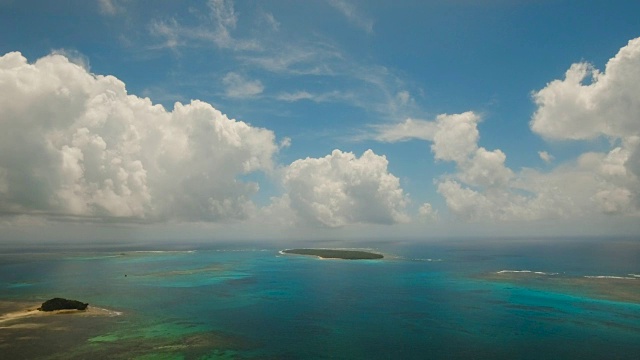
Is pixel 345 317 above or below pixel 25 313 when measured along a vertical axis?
below

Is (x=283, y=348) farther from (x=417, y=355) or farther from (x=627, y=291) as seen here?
(x=627, y=291)

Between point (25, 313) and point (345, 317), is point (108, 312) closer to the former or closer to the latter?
point (25, 313)

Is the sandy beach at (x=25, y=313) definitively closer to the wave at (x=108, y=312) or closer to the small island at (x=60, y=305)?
the wave at (x=108, y=312)

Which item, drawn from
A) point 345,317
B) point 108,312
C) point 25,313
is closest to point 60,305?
point 25,313

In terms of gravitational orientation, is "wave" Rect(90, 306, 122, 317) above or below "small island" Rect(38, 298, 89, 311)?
below

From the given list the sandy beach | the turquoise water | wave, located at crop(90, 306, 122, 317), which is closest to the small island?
the sandy beach

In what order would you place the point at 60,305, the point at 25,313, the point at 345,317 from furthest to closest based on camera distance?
1. the point at 60,305
2. the point at 345,317
3. the point at 25,313

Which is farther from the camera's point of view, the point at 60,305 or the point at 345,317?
the point at 60,305

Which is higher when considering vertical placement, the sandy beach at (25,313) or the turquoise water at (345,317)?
the sandy beach at (25,313)

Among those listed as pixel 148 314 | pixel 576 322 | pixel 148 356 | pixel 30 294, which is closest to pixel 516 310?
pixel 576 322

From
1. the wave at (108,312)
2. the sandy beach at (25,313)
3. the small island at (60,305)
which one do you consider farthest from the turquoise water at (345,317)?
the small island at (60,305)

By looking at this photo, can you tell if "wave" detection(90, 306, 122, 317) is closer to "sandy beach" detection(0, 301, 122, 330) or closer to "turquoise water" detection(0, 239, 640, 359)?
"sandy beach" detection(0, 301, 122, 330)
